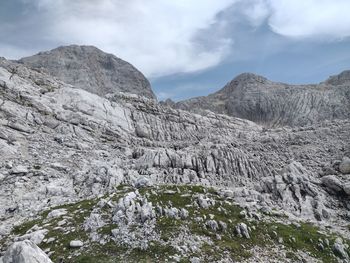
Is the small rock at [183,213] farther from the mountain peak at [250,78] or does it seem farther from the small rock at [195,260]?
the mountain peak at [250,78]

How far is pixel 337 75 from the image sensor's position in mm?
191000

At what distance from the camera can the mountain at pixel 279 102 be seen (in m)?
148

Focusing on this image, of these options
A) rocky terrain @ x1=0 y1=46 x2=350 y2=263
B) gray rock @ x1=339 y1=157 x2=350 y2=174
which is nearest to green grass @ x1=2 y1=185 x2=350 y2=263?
rocky terrain @ x1=0 y1=46 x2=350 y2=263

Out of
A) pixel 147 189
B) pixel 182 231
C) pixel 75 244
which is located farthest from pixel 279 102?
pixel 75 244

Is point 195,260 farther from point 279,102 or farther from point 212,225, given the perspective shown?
point 279,102

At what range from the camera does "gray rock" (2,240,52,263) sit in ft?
58.2

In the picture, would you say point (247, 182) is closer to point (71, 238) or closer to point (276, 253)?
point (276, 253)

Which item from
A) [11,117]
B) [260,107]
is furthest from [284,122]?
[11,117]

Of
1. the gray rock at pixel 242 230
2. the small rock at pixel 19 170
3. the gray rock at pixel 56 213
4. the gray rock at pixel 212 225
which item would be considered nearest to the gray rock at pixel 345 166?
the gray rock at pixel 242 230

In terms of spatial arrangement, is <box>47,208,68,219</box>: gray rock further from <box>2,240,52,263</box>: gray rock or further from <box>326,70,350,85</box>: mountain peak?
<box>326,70,350,85</box>: mountain peak

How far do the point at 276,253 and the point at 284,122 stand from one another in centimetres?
13502

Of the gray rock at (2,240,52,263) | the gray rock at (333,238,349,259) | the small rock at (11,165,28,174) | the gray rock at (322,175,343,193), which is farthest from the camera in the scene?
the gray rock at (322,175,343,193)

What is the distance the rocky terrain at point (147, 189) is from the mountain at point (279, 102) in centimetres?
6388

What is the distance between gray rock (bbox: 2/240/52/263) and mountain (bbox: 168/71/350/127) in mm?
120036
